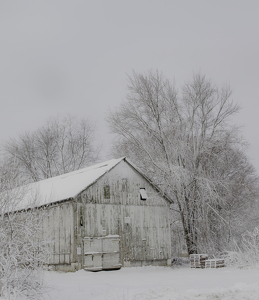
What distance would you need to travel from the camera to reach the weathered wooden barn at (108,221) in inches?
710

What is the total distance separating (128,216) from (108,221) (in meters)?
1.38

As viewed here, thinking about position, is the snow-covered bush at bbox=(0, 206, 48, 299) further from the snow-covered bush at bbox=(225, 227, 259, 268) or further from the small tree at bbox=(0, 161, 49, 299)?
the snow-covered bush at bbox=(225, 227, 259, 268)

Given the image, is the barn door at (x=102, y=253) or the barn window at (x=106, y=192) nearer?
the barn door at (x=102, y=253)

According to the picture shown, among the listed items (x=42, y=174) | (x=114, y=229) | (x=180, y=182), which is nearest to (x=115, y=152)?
(x=180, y=182)

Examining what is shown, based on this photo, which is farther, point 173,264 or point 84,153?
point 84,153

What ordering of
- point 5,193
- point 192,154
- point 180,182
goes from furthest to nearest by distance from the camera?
1. point 192,154
2. point 180,182
3. point 5,193

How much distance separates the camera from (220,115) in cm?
2406

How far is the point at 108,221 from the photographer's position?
19.3m

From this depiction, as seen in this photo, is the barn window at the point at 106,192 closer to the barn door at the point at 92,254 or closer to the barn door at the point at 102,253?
the barn door at the point at 102,253

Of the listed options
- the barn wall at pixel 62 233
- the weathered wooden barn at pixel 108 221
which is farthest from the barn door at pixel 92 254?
the barn wall at pixel 62 233

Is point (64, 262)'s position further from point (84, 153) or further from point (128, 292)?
point (84, 153)

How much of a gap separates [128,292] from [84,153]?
109 ft

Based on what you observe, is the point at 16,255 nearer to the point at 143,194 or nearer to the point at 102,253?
the point at 102,253

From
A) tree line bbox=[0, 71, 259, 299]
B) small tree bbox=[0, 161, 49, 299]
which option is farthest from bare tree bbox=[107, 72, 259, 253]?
small tree bbox=[0, 161, 49, 299]
